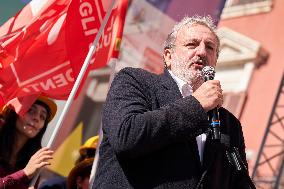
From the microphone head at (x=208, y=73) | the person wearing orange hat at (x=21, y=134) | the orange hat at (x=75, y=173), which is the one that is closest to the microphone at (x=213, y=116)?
the microphone head at (x=208, y=73)

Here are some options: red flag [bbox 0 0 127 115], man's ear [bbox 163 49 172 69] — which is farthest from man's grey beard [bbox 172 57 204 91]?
red flag [bbox 0 0 127 115]

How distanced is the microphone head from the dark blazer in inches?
4.4

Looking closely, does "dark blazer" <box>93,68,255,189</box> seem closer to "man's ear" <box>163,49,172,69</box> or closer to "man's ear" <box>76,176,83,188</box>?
"man's ear" <box>163,49,172,69</box>

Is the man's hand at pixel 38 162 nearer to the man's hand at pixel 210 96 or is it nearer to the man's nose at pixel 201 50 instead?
the man's nose at pixel 201 50

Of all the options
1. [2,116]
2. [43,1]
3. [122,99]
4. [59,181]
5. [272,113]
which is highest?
[43,1]

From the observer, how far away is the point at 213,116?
2.04 meters

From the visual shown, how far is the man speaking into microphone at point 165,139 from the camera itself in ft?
6.22

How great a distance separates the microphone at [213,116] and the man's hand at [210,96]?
87 mm

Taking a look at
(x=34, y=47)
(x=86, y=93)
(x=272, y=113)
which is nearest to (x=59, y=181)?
(x=34, y=47)

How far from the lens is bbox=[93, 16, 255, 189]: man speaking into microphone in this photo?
1896mm

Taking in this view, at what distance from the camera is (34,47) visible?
338 cm

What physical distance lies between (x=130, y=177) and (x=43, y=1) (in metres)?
1.72

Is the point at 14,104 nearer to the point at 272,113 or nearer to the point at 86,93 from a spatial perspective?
the point at 272,113

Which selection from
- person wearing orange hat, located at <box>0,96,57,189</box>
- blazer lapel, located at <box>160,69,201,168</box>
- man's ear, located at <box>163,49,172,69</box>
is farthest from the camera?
person wearing orange hat, located at <box>0,96,57,189</box>
